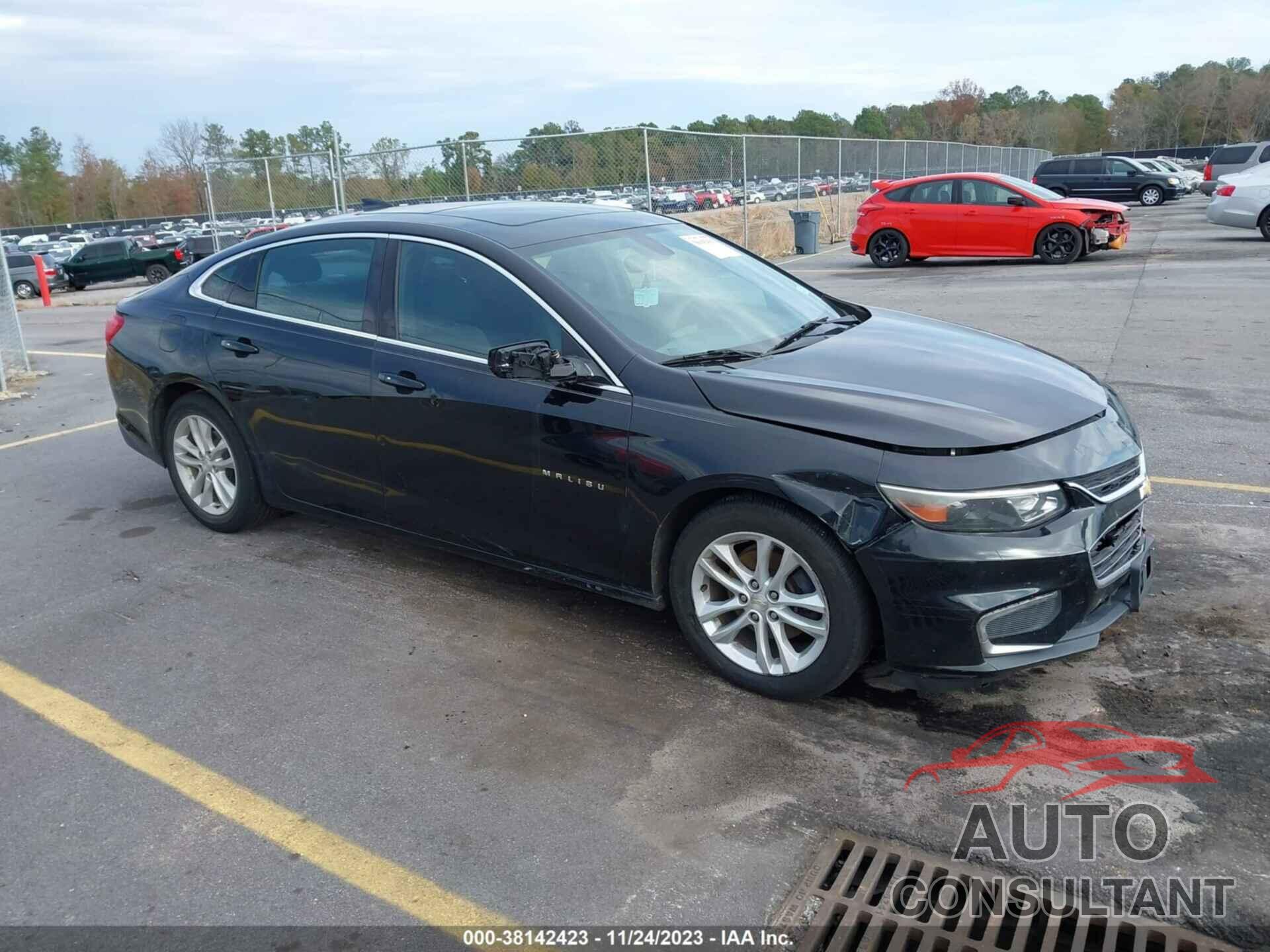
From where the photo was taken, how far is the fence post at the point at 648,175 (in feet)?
55.4

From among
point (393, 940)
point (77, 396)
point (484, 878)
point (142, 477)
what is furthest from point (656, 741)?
point (77, 396)

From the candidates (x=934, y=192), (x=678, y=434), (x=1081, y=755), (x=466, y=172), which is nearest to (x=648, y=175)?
(x=466, y=172)

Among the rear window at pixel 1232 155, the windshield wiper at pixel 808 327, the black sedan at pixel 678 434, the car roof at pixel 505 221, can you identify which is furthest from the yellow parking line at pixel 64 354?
the rear window at pixel 1232 155

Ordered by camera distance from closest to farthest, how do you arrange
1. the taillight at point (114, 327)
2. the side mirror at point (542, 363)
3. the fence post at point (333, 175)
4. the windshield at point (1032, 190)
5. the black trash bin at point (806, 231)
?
the side mirror at point (542, 363) < the taillight at point (114, 327) < the windshield at point (1032, 190) < the fence post at point (333, 175) < the black trash bin at point (806, 231)

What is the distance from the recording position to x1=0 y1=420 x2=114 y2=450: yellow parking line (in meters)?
7.75

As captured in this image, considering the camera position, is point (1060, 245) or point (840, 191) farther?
point (840, 191)

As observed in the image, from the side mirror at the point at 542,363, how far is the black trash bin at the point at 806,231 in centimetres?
1939

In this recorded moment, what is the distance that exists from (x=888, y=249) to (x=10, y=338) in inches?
557

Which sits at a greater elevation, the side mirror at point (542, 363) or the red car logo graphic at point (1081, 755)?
the side mirror at point (542, 363)

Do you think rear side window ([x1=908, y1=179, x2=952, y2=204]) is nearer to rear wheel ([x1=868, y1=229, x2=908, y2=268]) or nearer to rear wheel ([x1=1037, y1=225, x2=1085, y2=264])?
rear wheel ([x1=868, y1=229, x2=908, y2=268])

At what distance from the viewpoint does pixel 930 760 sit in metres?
3.29

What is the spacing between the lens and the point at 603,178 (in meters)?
17.6

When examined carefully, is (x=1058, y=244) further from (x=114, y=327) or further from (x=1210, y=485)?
(x=114, y=327)

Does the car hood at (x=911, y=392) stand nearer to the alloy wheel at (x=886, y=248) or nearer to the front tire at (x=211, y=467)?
the front tire at (x=211, y=467)
